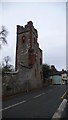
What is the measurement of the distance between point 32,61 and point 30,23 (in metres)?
7.48

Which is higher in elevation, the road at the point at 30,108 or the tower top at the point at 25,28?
the tower top at the point at 25,28

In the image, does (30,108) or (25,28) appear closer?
(30,108)

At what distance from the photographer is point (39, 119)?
28.6 ft

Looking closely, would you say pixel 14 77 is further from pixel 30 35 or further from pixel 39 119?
pixel 39 119

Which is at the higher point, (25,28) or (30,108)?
(25,28)

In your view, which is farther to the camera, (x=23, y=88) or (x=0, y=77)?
(x=23, y=88)

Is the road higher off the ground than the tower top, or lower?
lower

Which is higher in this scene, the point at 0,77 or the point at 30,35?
the point at 30,35

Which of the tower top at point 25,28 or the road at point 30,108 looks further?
the tower top at point 25,28

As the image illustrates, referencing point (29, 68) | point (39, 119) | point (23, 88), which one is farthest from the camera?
point (29, 68)

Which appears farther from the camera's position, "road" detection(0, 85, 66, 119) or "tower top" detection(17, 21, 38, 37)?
"tower top" detection(17, 21, 38, 37)

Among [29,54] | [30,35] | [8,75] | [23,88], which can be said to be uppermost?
[30,35]

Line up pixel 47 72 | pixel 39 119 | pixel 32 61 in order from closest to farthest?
pixel 39 119
pixel 32 61
pixel 47 72

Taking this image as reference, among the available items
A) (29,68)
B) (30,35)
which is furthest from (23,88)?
(30,35)
